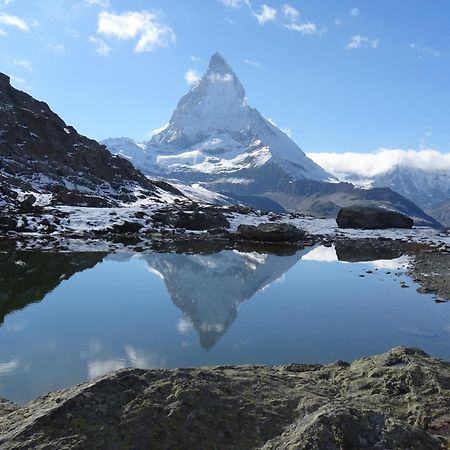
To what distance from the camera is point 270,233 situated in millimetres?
66500

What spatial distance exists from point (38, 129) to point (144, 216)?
8400cm

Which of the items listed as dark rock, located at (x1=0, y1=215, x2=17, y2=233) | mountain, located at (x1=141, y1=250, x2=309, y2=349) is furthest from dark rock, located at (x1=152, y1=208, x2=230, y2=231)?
mountain, located at (x1=141, y1=250, x2=309, y2=349)

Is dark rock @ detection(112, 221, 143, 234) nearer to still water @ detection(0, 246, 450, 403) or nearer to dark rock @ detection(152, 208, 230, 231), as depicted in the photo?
dark rock @ detection(152, 208, 230, 231)

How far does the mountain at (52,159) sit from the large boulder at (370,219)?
4847 cm

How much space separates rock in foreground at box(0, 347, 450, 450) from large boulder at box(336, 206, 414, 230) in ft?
280

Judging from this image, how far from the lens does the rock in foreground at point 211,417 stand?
223 inches

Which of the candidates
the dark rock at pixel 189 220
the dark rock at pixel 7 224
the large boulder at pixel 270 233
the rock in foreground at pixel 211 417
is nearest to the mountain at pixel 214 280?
the rock in foreground at pixel 211 417

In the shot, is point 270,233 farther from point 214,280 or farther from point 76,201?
point 76,201

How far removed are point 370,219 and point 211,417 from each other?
89.2 m

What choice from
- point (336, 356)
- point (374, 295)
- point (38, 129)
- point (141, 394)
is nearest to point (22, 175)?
point (38, 129)

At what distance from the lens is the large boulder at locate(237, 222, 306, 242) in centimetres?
6675

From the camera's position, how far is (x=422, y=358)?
10891 mm

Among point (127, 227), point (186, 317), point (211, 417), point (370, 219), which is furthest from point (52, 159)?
point (211, 417)

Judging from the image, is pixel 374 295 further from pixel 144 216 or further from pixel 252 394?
pixel 144 216
